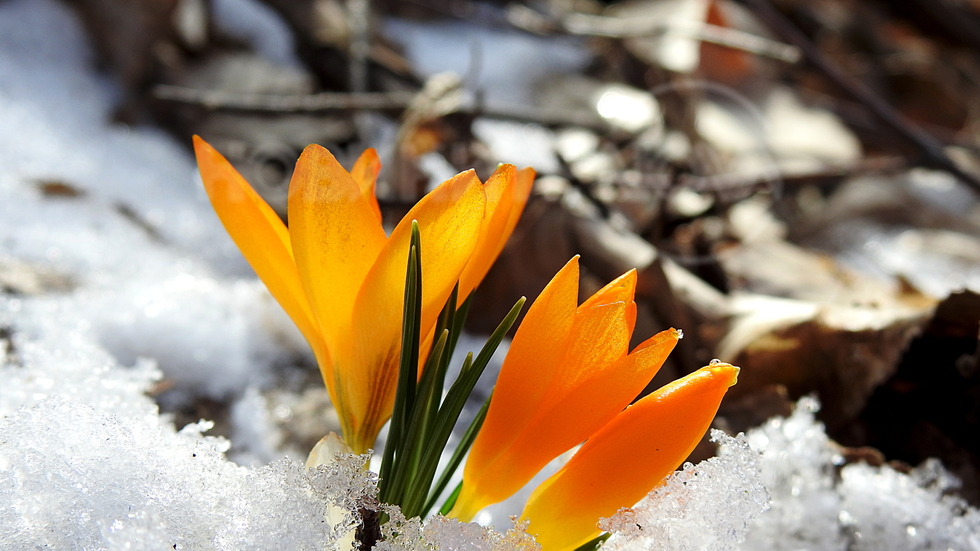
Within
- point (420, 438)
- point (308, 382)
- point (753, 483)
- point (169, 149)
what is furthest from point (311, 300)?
point (169, 149)

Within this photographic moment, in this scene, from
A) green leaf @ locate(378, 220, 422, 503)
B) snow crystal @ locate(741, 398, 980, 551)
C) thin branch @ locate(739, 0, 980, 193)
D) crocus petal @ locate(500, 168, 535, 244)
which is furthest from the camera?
thin branch @ locate(739, 0, 980, 193)

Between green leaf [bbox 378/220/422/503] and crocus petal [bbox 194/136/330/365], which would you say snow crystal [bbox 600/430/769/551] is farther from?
crocus petal [bbox 194/136/330/365]

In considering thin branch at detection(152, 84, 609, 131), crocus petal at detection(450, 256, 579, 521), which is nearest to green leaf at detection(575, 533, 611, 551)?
crocus petal at detection(450, 256, 579, 521)

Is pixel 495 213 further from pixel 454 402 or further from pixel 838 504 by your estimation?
pixel 838 504

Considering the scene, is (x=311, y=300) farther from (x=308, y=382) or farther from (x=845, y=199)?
(x=845, y=199)

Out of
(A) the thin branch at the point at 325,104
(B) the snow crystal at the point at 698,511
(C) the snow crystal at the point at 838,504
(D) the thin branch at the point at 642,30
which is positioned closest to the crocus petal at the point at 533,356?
(B) the snow crystal at the point at 698,511
